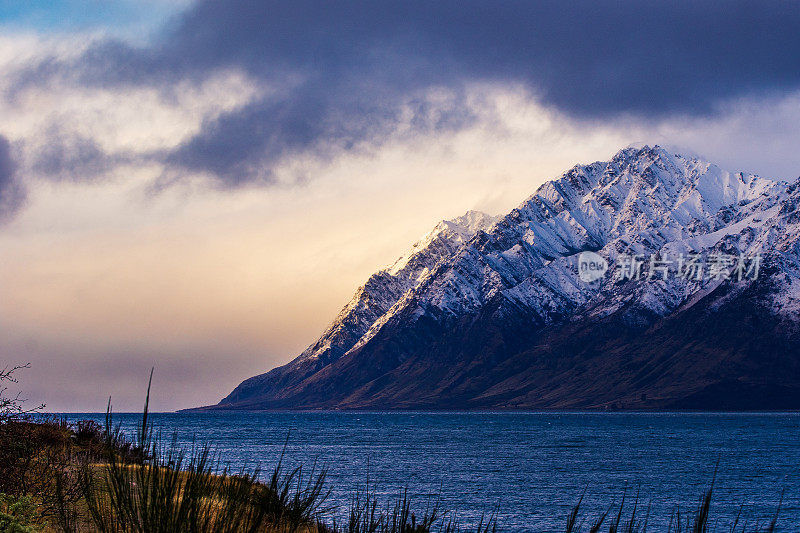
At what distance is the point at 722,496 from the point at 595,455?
5445 centimetres

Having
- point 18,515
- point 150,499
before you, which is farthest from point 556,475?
point 150,499

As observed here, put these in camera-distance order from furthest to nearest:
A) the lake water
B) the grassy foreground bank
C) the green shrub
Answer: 1. the lake water
2. the green shrub
3. the grassy foreground bank

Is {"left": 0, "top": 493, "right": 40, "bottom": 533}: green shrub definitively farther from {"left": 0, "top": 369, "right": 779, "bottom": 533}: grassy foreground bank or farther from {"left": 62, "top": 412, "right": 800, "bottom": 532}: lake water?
{"left": 62, "top": 412, "right": 800, "bottom": 532}: lake water

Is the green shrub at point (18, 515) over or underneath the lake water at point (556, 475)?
over

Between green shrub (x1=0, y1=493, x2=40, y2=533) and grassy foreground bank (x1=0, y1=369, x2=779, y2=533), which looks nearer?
grassy foreground bank (x1=0, y1=369, x2=779, y2=533)

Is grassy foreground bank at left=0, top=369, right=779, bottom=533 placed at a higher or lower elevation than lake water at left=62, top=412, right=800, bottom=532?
higher

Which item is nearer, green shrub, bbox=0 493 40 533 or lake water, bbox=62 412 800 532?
green shrub, bbox=0 493 40 533

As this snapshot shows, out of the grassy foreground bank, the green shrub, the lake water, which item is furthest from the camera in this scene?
the lake water

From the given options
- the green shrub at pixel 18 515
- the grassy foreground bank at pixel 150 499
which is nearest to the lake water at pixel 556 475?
the grassy foreground bank at pixel 150 499

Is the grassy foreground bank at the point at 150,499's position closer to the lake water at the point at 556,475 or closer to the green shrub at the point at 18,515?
the green shrub at the point at 18,515

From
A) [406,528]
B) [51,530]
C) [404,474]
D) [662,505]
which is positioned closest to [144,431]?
[406,528]

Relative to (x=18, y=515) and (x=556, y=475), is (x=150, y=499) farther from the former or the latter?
(x=556, y=475)

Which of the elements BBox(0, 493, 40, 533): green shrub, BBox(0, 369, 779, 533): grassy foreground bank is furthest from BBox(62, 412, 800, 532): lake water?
BBox(0, 493, 40, 533): green shrub

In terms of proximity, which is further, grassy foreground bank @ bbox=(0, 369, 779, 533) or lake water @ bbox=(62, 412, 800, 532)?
lake water @ bbox=(62, 412, 800, 532)
